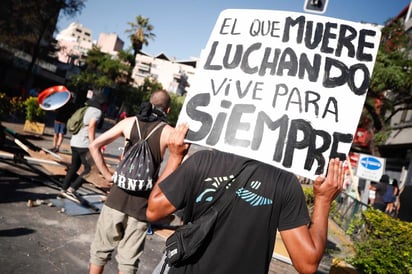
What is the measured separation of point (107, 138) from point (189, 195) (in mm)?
1681

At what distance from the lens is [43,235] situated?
4.07 metres

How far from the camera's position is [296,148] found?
180 cm

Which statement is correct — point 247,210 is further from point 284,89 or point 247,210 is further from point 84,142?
point 84,142

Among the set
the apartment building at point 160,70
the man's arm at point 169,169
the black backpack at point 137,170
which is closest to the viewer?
the man's arm at point 169,169

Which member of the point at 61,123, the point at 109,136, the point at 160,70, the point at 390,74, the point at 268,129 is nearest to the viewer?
the point at 268,129

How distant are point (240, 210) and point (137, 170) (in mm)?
1388

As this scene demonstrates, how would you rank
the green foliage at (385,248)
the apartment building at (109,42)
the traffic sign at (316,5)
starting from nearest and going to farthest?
the traffic sign at (316,5) < the green foliage at (385,248) < the apartment building at (109,42)

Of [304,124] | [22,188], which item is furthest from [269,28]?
[22,188]

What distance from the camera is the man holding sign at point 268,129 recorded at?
63.4 inches

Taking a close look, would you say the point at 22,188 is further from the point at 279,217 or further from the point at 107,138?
the point at 279,217

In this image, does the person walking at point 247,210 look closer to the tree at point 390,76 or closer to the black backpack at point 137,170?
the black backpack at point 137,170

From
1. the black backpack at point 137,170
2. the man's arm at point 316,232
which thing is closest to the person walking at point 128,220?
the black backpack at point 137,170

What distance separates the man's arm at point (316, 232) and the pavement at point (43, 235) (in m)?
2.48

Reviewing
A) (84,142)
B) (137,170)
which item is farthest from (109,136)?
(84,142)
